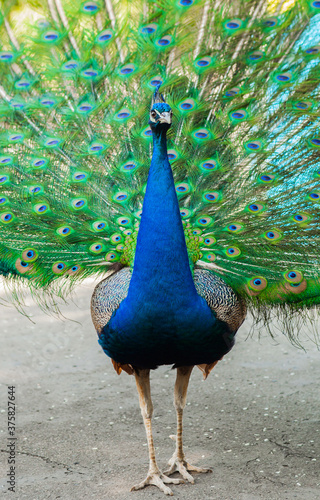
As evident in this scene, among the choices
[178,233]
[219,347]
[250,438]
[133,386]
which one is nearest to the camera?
[178,233]

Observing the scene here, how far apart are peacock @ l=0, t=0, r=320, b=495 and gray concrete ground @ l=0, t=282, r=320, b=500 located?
0.24m

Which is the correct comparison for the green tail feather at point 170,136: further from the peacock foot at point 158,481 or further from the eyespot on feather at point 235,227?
the peacock foot at point 158,481

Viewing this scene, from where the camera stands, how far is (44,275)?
121 inches

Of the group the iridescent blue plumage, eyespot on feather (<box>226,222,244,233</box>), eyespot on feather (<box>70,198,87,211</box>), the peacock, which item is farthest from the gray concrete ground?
eyespot on feather (<box>70,198,87,211</box>)

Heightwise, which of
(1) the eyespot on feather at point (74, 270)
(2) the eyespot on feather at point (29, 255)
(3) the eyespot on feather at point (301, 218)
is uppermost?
(2) the eyespot on feather at point (29, 255)

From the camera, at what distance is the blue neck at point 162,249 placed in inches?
100

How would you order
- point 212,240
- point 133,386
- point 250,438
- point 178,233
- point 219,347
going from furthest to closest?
point 133,386 < point 250,438 < point 212,240 < point 219,347 < point 178,233

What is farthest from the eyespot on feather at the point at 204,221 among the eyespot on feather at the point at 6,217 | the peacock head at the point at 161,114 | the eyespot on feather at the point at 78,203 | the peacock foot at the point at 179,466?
the peacock foot at the point at 179,466

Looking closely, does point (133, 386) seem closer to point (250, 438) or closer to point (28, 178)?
point (250, 438)

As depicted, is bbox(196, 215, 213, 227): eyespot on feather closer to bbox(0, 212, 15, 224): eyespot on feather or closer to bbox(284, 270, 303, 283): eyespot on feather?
bbox(284, 270, 303, 283): eyespot on feather

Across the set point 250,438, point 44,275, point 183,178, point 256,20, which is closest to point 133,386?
point 250,438

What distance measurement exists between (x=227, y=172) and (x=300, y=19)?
759 millimetres

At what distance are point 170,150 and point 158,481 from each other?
157 centimetres

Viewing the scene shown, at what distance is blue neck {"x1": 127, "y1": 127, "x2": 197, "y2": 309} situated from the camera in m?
2.54
